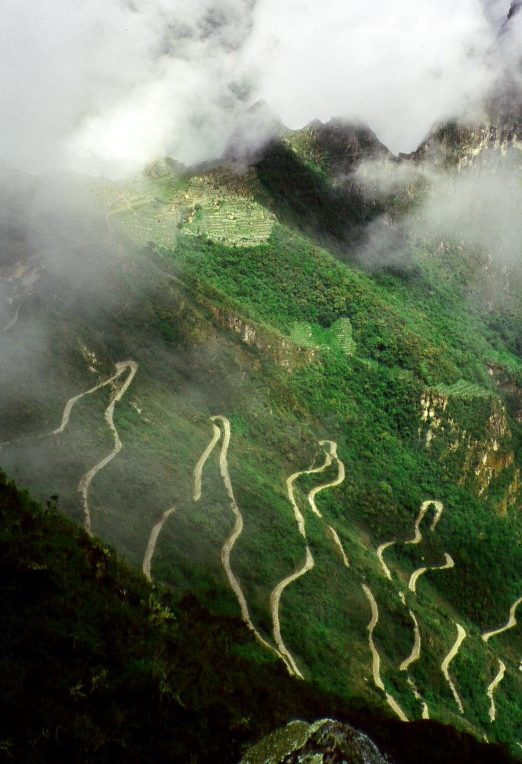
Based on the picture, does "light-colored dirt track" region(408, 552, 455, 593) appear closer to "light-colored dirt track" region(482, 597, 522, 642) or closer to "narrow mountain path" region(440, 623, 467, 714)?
"narrow mountain path" region(440, 623, 467, 714)

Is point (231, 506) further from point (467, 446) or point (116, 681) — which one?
point (467, 446)

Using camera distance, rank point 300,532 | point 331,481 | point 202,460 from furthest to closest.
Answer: point 331,481 < point 202,460 < point 300,532

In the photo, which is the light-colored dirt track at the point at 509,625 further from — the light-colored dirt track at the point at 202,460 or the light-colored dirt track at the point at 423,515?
the light-colored dirt track at the point at 202,460

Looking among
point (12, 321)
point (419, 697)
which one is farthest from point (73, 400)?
point (419, 697)

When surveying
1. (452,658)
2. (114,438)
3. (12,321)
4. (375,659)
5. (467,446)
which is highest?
(467,446)

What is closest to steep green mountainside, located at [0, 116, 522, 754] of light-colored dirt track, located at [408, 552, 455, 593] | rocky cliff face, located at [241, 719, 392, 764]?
light-colored dirt track, located at [408, 552, 455, 593]

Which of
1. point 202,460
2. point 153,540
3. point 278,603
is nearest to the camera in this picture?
point 153,540

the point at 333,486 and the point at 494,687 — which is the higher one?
the point at 494,687
